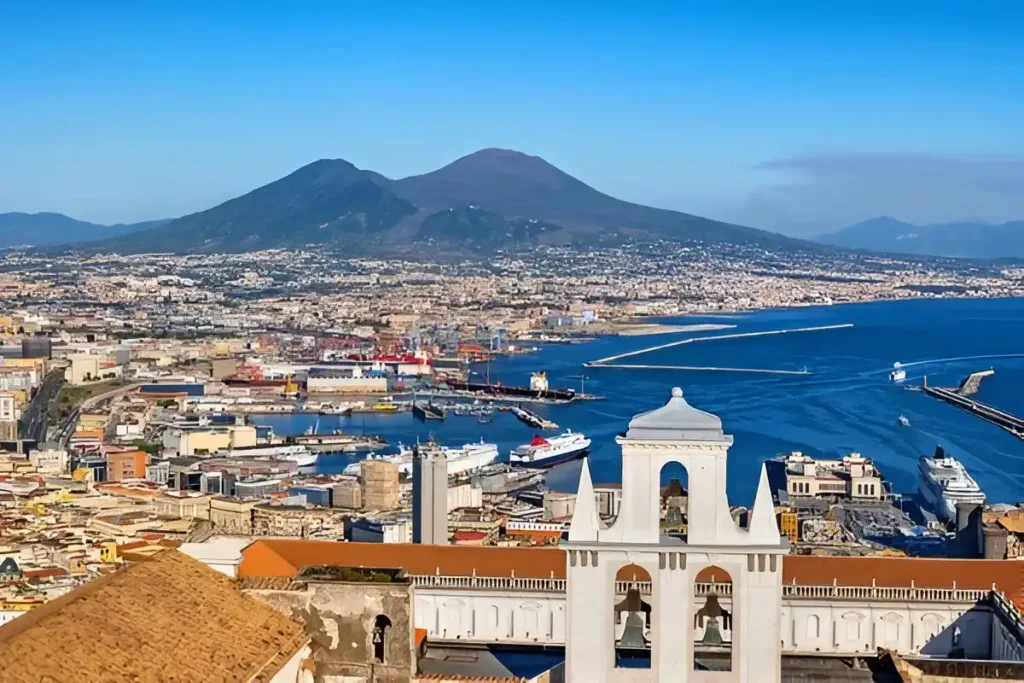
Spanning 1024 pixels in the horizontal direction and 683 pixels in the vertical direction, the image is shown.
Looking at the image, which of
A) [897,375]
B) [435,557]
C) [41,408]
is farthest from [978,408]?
[435,557]

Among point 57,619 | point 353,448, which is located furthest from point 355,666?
point 353,448

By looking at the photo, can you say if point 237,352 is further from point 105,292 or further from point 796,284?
point 796,284

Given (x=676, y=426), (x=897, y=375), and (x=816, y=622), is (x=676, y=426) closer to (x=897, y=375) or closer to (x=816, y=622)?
(x=816, y=622)

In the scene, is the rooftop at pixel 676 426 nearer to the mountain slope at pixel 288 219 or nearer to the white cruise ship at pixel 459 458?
the white cruise ship at pixel 459 458

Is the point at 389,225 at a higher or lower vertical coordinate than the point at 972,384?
higher

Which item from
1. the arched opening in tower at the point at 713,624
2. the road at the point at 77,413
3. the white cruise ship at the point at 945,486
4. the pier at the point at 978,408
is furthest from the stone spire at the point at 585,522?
the pier at the point at 978,408

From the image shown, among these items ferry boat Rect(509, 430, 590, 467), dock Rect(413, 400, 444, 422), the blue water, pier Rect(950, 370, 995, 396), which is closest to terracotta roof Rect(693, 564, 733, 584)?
the blue water

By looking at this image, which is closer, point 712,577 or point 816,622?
point 712,577
